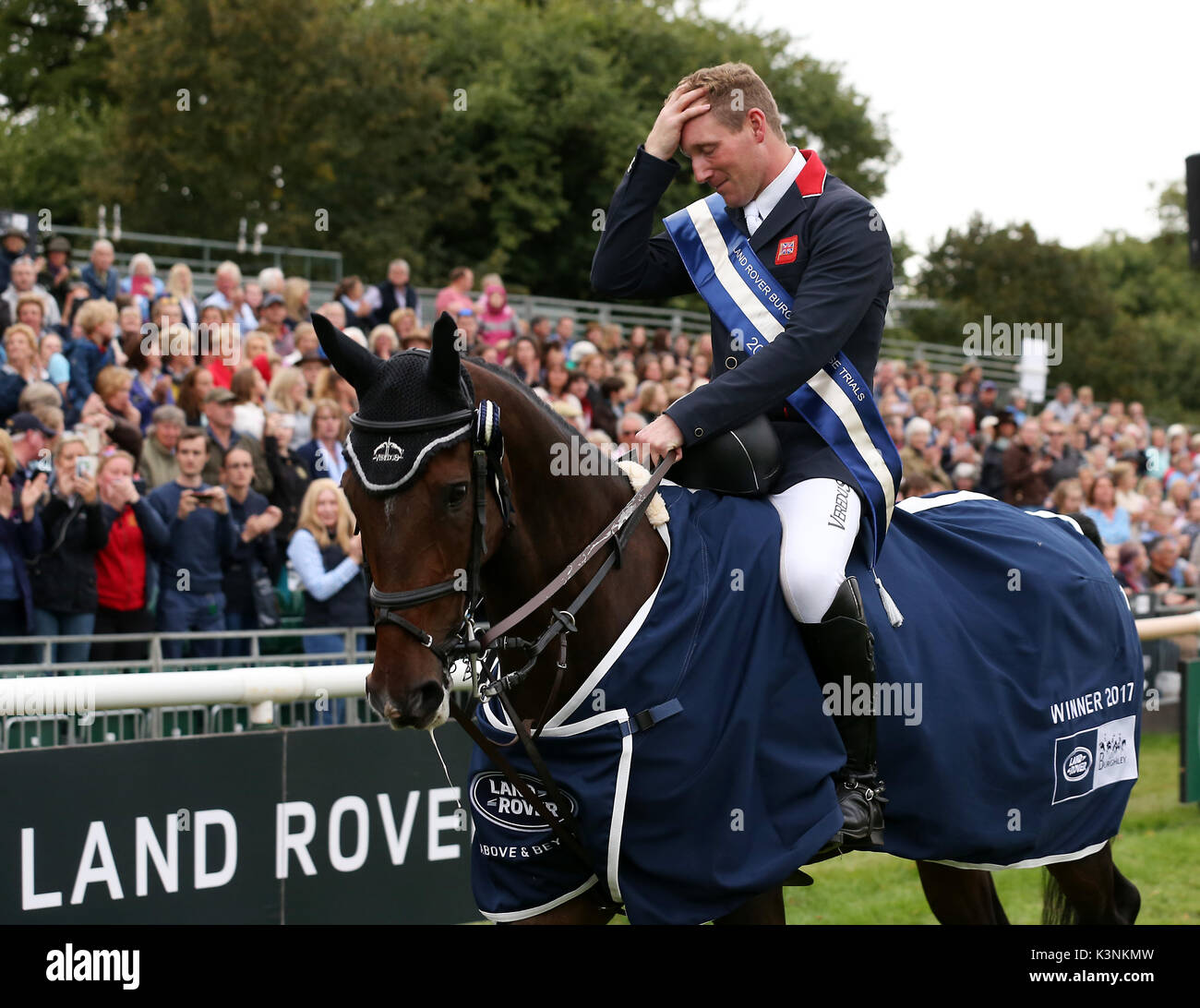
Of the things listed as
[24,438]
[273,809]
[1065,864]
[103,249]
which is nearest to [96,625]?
[24,438]

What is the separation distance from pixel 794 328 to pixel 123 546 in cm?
508

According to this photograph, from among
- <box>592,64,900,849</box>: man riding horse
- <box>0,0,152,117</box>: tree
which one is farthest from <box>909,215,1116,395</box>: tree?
<box>592,64,900,849</box>: man riding horse

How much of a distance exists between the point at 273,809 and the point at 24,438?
10.1 ft

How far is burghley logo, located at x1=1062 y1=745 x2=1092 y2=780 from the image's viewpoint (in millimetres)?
4844

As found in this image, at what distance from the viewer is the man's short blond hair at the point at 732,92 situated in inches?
158

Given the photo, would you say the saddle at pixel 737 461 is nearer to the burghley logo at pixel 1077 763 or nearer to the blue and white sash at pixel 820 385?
the blue and white sash at pixel 820 385

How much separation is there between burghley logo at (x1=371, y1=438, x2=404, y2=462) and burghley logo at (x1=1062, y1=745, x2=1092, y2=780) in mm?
2743

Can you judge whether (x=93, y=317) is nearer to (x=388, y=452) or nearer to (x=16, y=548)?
(x=16, y=548)

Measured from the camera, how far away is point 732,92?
402cm

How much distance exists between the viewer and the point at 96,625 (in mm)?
7824

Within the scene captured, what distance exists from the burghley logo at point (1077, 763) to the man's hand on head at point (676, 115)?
2.45 meters

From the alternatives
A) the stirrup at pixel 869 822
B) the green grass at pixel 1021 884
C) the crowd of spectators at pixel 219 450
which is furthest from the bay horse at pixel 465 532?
the green grass at pixel 1021 884

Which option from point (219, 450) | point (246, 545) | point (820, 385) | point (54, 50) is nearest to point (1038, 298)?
point (54, 50)
